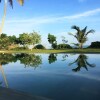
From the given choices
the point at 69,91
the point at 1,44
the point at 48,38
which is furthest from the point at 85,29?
the point at 69,91

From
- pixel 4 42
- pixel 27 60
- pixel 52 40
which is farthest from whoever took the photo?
pixel 4 42

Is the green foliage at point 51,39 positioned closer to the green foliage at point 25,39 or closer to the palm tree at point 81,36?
the green foliage at point 25,39

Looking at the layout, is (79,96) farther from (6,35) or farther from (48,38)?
(6,35)

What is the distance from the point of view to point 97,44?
57.2m

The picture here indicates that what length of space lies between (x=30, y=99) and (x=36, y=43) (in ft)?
203

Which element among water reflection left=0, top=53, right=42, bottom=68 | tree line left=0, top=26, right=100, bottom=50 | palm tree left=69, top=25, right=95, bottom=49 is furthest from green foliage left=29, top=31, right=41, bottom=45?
water reflection left=0, top=53, right=42, bottom=68

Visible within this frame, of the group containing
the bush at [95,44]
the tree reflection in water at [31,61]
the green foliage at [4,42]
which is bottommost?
the tree reflection in water at [31,61]

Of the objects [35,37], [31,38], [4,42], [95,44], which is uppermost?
[35,37]

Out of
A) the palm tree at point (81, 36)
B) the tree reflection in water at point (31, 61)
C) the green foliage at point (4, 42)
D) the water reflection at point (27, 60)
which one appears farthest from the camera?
the green foliage at point (4, 42)

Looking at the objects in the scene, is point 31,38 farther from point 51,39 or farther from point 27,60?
point 27,60

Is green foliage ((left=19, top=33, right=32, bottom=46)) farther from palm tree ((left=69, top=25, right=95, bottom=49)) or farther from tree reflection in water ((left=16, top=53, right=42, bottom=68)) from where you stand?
tree reflection in water ((left=16, top=53, right=42, bottom=68))

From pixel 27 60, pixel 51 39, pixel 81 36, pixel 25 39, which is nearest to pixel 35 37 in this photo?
pixel 25 39

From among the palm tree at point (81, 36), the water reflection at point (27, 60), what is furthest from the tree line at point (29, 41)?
the water reflection at point (27, 60)

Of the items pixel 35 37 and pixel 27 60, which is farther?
pixel 35 37
